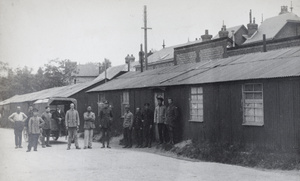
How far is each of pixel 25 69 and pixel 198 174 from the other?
6950 centimetres

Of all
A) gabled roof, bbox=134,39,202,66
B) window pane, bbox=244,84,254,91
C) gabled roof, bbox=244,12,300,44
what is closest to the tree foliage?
gabled roof, bbox=134,39,202,66

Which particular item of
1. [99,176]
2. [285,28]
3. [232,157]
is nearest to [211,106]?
[232,157]

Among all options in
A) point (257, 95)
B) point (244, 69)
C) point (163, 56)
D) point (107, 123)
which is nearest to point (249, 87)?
point (257, 95)

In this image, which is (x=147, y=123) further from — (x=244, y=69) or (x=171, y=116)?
(x=244, y=69)

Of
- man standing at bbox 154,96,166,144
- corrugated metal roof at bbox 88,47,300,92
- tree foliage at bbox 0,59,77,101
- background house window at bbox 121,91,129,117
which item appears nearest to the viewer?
corrugated metal roof at bbox 88,47,300,92

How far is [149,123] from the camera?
18422 millimetres

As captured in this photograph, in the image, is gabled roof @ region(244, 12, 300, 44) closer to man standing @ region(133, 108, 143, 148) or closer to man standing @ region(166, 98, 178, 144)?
man standing @ region(133, 108, 143, 148)

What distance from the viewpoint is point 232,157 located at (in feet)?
43.7

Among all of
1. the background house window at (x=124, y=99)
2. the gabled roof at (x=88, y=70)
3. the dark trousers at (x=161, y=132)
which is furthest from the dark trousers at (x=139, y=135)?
the gabled roof at (x=88, y=70)

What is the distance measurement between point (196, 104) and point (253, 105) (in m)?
3.36

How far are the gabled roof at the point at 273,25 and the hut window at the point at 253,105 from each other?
110 ft

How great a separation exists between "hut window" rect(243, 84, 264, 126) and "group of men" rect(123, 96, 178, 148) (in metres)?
3.51

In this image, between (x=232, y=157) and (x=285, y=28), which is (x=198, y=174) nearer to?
(x=232, y=157)

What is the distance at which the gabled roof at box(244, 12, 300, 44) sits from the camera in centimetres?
4641
